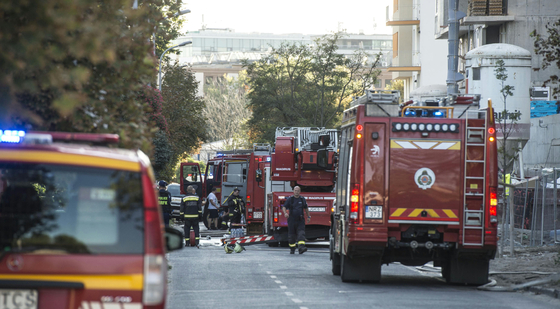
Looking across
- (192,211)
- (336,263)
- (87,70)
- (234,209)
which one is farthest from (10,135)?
(234,209)

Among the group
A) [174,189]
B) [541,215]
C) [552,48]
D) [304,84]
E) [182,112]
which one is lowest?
[541,215]

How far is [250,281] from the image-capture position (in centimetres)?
1416

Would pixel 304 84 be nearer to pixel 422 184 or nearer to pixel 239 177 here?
pixel 239 177

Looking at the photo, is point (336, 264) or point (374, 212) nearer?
point (374, 212)

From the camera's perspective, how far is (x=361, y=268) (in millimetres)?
13664

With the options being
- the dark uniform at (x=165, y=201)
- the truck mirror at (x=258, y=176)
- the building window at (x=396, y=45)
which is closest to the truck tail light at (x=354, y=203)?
the dark uniform at (x=165, y=201)

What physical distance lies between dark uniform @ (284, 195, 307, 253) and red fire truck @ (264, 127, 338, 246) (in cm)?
162

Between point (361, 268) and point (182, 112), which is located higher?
point (182, 112)

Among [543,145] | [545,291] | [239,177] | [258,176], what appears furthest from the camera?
[239,177]

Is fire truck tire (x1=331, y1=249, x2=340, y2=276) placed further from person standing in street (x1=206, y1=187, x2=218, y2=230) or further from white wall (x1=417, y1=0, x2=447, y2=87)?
white wall (x1=417, y1=0, x2=447, y2=87)

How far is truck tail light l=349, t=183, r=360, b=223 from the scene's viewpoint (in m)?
12.9

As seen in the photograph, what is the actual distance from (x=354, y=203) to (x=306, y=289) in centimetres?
152

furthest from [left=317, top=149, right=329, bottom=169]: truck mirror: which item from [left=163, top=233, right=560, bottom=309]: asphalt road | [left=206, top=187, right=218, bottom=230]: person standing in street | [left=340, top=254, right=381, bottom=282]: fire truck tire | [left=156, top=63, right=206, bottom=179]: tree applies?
[left=156, top=63, right=206, bottom=179]: tree

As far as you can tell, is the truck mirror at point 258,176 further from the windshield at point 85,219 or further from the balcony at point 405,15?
the balcony at point 405,15
